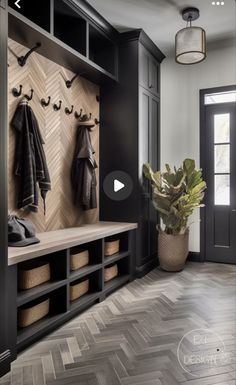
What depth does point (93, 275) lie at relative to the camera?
3.24 m

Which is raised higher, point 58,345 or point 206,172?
point 206,172

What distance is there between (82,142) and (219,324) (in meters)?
2.37

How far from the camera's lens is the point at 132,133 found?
401cm

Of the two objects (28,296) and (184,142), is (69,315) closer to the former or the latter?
(28,296)


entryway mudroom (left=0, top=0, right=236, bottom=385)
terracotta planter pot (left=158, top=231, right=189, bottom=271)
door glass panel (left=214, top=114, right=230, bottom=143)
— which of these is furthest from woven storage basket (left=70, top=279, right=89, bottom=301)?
door glass panel (left=214, top=114, right=230, bottom=143)

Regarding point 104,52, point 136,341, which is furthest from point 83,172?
point 136,341

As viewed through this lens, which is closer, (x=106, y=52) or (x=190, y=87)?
(x=106, y=52)

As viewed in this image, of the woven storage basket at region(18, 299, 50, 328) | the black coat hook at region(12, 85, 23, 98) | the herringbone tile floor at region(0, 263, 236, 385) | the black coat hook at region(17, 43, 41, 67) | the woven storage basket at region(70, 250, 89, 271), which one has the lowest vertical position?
the herringbone tile floor at region(0, 263, 236, 385)

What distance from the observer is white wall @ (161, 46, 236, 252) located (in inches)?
188

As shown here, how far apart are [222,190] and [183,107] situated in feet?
4.69

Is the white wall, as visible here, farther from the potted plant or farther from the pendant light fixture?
the pendant light fixture

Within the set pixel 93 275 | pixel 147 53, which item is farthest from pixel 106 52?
pixel 93 275

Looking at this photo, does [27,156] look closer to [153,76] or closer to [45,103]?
[45,103]
